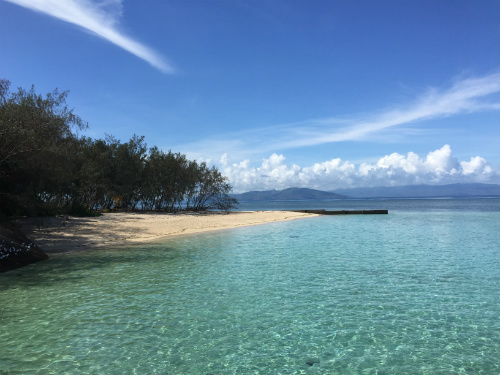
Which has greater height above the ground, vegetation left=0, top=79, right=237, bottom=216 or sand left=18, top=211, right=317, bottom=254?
vegetation left=0, top=79, right=237, bottom=216

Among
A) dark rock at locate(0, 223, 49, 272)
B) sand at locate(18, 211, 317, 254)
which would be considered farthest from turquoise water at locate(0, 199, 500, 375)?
sand at locate(18, 211, 317, 254)

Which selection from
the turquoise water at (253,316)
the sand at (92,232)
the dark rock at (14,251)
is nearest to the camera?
the turquoise water at (253,316)

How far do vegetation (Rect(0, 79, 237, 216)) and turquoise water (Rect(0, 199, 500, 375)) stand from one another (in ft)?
24.8

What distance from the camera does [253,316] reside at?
994 cm

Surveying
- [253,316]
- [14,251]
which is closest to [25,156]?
[14,251]

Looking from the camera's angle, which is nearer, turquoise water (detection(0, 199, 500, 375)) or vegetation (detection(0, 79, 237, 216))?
turquoise water (detection(0, 199, 500, 375))

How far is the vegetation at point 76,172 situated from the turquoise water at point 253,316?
755 cm

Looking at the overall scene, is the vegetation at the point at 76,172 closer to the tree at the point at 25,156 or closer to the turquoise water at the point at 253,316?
the tree at the point at 25,156

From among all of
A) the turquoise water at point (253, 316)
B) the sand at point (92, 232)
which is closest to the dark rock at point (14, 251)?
the turquoise water at point (253, 316)

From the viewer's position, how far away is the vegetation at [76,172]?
21.6 m

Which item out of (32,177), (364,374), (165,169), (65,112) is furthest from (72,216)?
(364,374)

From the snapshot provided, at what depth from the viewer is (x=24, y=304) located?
1113 cm

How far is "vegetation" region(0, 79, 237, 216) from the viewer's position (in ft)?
70.8

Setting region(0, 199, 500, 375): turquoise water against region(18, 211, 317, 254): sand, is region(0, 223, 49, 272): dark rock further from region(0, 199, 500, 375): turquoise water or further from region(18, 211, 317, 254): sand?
region(18, 211, 317, 254): sand
